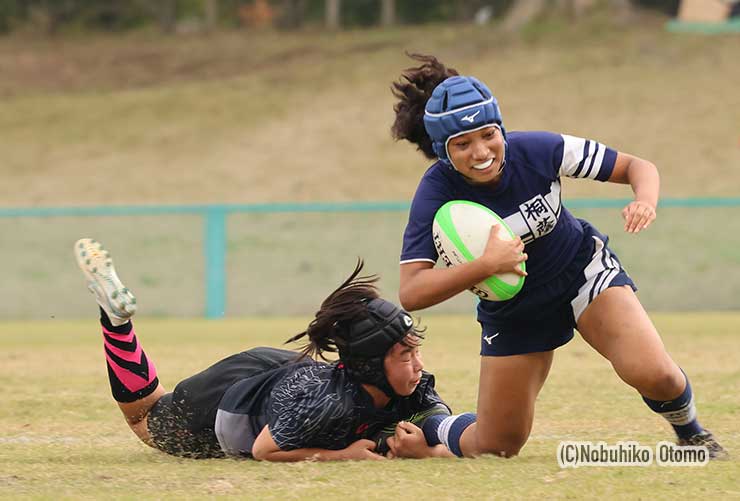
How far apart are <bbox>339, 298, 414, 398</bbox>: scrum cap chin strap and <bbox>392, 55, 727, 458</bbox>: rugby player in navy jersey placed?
8.9 inches

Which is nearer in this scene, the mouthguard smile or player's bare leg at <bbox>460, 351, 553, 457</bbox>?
the mouthguard smile

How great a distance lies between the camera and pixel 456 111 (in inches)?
213

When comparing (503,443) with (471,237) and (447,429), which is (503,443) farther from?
(471,237)

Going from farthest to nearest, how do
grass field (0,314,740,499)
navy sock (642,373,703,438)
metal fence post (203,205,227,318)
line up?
metal fence post (203,205,227,318) < navy sock (642,373,703,438) < grass field (0,314,740,499)

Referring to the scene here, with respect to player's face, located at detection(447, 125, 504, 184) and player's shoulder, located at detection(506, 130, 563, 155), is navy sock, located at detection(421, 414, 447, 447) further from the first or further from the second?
player's shoulder, located at detection(506, 130, 563, 155)

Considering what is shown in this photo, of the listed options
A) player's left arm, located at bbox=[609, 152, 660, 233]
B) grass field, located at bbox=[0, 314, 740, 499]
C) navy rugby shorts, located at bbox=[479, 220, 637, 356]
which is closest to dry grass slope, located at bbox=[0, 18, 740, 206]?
grass field, located at bbox=[0, 314, 740, 499]

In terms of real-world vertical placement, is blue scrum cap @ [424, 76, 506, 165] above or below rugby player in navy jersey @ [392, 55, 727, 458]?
above

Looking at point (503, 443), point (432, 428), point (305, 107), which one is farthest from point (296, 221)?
point (305, 107)

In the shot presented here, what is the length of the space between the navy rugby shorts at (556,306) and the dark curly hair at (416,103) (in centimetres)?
77

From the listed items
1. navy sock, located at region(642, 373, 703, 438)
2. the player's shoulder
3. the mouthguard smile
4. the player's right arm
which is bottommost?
navy sock, located at region(642, 373, 703, 438)

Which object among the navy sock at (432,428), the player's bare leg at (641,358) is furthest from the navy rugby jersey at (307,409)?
the player's bare leg at (641,358)

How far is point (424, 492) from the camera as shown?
16.0 ft

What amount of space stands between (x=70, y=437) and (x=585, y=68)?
77.2ft

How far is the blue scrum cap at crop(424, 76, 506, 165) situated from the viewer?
5.41 m
